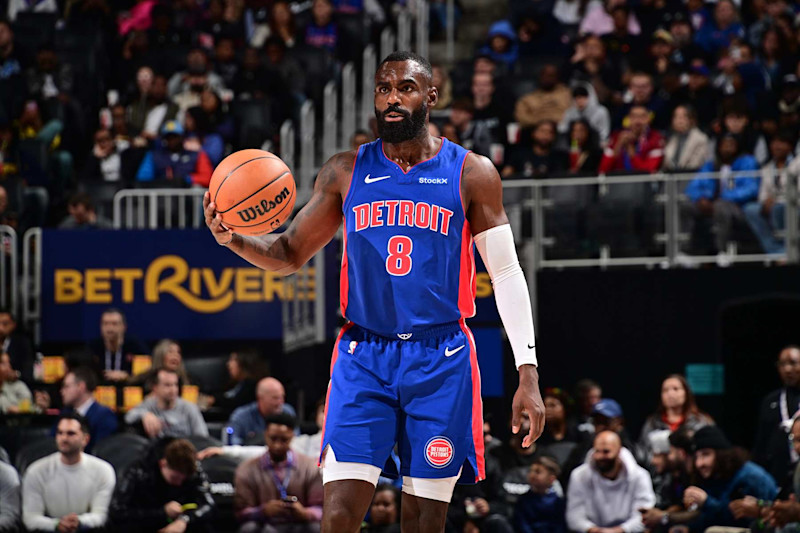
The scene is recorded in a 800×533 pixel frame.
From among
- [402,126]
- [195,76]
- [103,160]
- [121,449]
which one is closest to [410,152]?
[402,126]

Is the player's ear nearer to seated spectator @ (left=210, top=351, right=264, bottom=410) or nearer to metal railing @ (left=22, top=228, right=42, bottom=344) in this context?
seated spectator @ (left=210, top=351, right=264, bottom=410)

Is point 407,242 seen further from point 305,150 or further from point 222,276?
point 305,150

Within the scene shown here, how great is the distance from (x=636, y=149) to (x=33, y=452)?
7513mm

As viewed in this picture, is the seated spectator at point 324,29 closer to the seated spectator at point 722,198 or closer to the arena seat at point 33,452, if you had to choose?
the seated spectator at point 722,198

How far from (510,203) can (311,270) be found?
2.17 m

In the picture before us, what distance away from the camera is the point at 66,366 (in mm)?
13414

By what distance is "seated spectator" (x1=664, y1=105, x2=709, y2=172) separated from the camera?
15344mm

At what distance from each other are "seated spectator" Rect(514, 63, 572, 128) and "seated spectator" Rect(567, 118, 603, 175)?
3.17 feet

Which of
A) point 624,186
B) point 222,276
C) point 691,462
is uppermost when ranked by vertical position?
point 624,186

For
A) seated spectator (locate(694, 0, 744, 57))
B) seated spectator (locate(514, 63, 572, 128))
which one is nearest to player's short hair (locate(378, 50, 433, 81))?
seated spectator (locate(514, 63, 572, 128))

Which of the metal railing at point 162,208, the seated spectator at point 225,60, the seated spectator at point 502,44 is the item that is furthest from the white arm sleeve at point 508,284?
the seated spectator at point 225,60

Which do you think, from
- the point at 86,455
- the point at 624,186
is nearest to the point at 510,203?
the point at 624,186

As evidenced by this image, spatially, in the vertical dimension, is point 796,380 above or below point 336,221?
below

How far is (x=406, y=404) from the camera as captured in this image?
5691 mm
